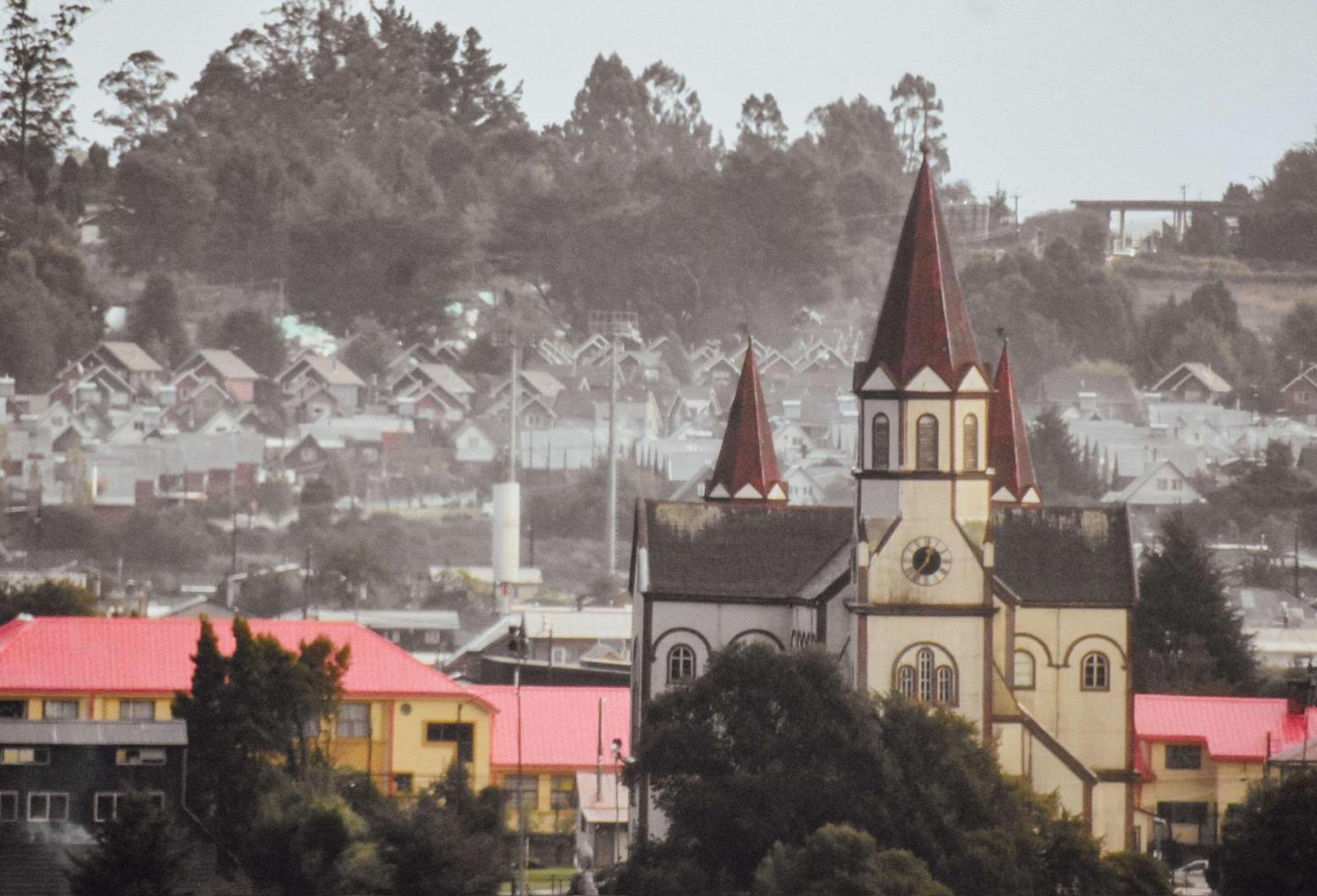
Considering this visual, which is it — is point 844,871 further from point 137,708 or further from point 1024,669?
point 137,708

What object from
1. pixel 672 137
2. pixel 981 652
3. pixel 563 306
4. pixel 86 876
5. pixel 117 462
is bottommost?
pixel 86 876

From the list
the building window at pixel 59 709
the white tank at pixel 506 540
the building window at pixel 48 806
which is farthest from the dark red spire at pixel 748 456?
the white tank at pixel 506 540

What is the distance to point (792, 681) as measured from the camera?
50.9 m

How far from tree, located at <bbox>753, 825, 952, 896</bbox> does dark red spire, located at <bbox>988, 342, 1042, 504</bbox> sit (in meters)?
15.0

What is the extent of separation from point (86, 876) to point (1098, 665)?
676 inches

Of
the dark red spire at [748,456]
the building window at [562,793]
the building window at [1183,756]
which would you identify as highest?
the dark red spire at [748,456]

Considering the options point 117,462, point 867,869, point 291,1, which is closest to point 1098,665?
point 867,869

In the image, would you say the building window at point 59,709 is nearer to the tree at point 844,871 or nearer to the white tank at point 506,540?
the tree at point 844,871

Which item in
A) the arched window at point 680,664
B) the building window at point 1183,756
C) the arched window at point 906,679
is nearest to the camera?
the arched window at point 906,679

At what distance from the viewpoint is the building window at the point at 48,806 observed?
56.1 m

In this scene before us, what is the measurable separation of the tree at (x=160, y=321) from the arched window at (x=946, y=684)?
105 meters

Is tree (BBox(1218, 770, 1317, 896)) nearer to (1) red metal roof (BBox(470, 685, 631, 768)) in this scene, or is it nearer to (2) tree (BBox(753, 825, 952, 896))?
(2) tree (BBox(753, 825, 952, 896))

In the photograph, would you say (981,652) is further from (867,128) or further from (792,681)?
(867,128)

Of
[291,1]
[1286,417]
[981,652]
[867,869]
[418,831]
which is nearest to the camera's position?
[867,869]
